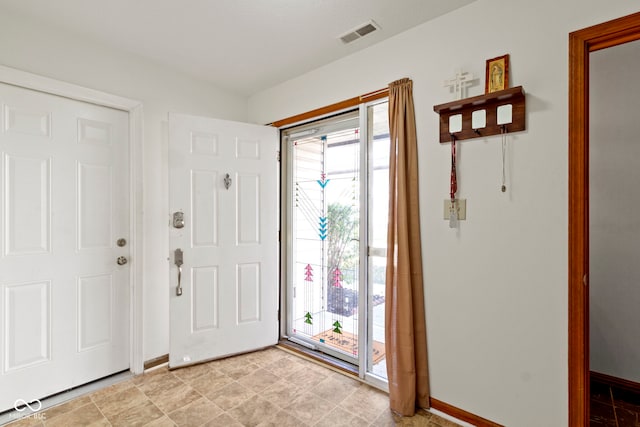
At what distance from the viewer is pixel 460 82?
1.79m

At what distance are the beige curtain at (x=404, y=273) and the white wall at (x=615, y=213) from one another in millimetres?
1484

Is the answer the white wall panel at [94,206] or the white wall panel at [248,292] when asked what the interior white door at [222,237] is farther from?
the white wall panel at [94,206]

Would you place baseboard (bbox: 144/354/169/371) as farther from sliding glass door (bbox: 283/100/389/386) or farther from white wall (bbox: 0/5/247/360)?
sliding glass door (bbox: 283/100/389/386)

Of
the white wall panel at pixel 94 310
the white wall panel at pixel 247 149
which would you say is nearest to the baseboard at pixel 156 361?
the white wall panel at pixel 94 310

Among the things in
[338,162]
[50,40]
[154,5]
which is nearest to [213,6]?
[154,5]

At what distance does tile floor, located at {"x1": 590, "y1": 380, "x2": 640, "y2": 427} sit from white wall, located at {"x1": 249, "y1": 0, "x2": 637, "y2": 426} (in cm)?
71

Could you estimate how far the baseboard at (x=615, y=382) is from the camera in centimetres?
212

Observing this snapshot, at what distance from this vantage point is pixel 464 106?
175cm

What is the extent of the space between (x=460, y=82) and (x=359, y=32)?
0.78 metres

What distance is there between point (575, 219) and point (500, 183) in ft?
1.24

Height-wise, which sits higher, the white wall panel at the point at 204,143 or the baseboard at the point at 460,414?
the white wall panel at the point at 204,143

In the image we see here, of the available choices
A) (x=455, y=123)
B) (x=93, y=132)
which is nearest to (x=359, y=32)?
(x=455, y=123)

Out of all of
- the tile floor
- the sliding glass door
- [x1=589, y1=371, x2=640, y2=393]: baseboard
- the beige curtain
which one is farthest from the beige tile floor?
[x1=589, y1=371, x2=640, y2=393]: baseboard

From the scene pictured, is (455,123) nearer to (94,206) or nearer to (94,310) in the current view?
(94,206)
